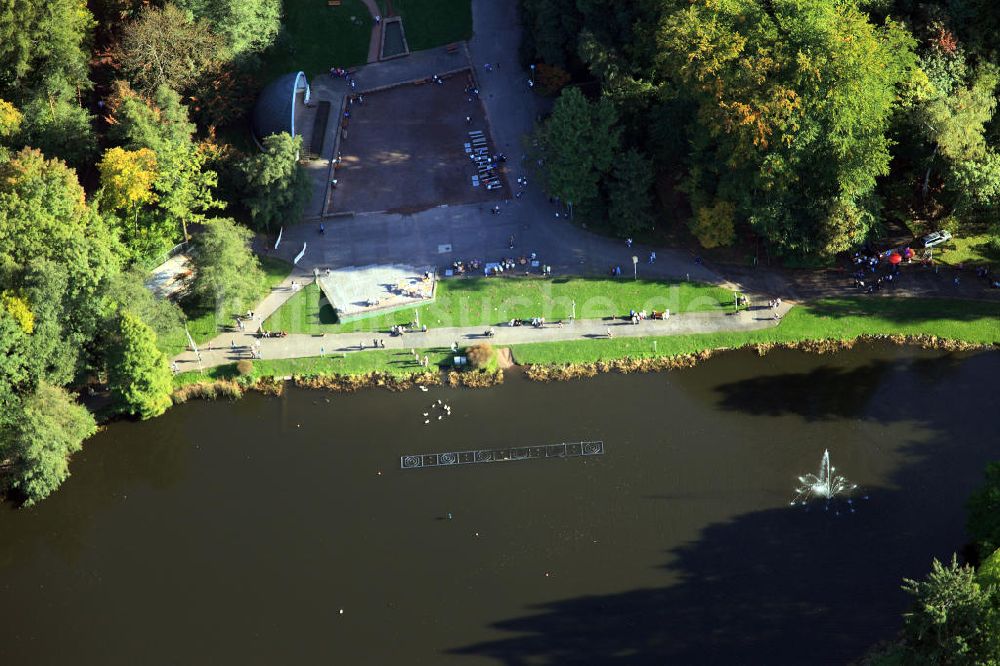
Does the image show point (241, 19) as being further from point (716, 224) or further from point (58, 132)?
point (716, 224)

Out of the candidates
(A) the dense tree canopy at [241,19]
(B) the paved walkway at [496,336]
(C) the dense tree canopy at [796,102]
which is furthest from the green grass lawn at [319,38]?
(C) the dense tree canopy at [796,102]

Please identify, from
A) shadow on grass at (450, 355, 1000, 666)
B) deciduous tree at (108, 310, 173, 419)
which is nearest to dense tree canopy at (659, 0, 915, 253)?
shadow on grass at (450, 355, 1000, 666)

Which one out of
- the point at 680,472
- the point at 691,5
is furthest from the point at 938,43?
the point at 680,472

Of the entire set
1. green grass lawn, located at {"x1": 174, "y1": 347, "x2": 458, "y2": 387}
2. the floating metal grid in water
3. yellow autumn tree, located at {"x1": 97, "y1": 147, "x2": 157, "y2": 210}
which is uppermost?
yellow autumn tree, located at {"x1": 97, "y1": 147, "x2": 157, "y2": 210}

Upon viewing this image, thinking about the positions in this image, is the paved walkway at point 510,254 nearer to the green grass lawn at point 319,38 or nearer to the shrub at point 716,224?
the shrub at point 716,224

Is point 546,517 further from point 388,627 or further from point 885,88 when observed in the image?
point 885,88

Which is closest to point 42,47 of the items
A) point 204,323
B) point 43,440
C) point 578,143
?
point 204,323

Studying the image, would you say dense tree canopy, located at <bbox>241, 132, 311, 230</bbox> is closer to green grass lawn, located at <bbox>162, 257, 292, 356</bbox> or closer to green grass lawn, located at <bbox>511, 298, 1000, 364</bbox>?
green grass lawn, located at <bbox>162, 257, 292, 356</bbox>
